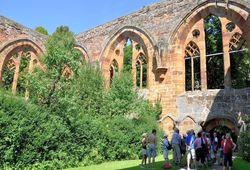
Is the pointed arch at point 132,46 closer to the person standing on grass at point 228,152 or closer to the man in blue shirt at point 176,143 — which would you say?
the man in blue shirt at point 176,143

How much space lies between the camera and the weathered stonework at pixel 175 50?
1431 centimetres

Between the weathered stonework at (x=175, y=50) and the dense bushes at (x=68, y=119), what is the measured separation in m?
1.44

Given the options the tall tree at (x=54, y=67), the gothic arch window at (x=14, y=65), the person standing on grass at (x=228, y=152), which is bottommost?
the person standing on grass at (x=228, y=152)

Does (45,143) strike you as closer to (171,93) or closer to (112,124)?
(112,124)

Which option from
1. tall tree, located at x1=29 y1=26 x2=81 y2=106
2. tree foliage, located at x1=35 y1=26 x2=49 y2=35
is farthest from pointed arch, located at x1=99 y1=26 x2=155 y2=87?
tree foliage, located at x1=35 y1=26 x2=49 y2=35

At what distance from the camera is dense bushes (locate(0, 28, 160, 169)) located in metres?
9.56

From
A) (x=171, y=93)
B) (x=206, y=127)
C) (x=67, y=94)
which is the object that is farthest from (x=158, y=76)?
(x=67, y=94)

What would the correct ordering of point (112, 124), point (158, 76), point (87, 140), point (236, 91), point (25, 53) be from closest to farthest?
point (87, 140)
point (112, 124)
point (236, 91)
point (158, 76)
point (25, 53)

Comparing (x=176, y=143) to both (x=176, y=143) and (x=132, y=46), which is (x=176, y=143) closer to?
(x=176, y=143)

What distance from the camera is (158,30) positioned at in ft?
55.8

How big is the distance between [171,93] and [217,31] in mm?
8704

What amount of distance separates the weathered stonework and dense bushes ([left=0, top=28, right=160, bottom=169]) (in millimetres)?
1444

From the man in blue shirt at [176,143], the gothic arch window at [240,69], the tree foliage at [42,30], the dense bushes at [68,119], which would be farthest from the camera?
the tree foliage at [42,30]

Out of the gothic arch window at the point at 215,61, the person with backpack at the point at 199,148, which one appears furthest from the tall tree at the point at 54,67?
the gothic arch window at the point at 215,61
